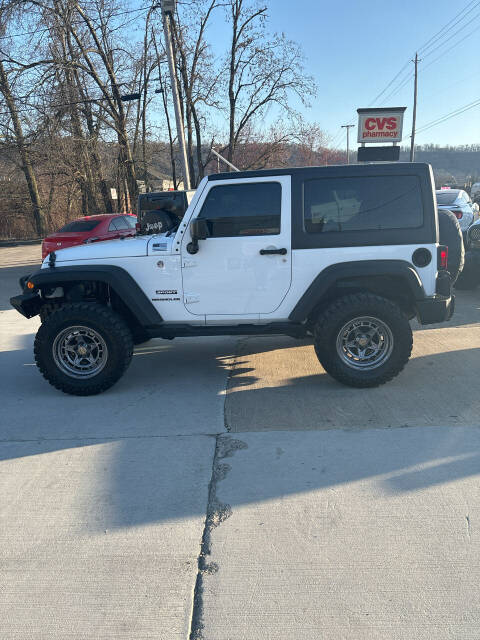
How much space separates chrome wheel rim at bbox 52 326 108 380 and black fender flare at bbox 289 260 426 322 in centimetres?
204

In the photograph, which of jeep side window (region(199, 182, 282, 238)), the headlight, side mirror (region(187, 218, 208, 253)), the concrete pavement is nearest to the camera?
the concrete pavement

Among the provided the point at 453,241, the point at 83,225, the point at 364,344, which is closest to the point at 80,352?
the point at 364,344

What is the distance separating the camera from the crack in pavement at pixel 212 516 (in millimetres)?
2192

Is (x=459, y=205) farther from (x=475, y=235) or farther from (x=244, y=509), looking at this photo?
(x=244, y=509)

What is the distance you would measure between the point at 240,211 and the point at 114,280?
1349 mm

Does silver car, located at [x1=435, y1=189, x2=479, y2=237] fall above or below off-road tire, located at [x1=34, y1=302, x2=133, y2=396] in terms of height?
above

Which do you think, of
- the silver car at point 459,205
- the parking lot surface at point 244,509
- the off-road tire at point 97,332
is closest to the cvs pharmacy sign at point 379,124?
the silver car at point 459,205

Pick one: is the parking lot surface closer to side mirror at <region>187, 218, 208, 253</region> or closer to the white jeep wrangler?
the white jeep wrangler

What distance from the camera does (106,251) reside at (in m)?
4.81

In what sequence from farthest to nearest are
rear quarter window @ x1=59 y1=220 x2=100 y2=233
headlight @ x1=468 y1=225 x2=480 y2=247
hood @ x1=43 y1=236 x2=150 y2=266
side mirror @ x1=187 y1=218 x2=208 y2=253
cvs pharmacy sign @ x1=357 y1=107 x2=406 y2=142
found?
rear quarter window @ x1=59 y1=220 x2=100 y2=233
headlight @ x1=468 y1=225 x2=480 y2=247
cvs pharmacy sign @ x1=357 y1=107 x2=406 y2=142
hood @ x1=43 y1=236 x2=150 y2=266
side mirror @ x1=187 y1=218 x2=208 y2=253

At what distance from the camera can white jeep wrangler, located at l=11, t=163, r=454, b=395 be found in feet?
15.0

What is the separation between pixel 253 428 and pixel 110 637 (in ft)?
6.75

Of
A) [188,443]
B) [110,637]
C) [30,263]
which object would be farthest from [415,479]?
[30,263]

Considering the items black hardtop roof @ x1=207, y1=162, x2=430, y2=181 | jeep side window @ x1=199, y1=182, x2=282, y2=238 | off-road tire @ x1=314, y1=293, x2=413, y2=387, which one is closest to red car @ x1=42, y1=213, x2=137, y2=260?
jeep side window @ x1=199, y1=182, x2=282, y2=238
